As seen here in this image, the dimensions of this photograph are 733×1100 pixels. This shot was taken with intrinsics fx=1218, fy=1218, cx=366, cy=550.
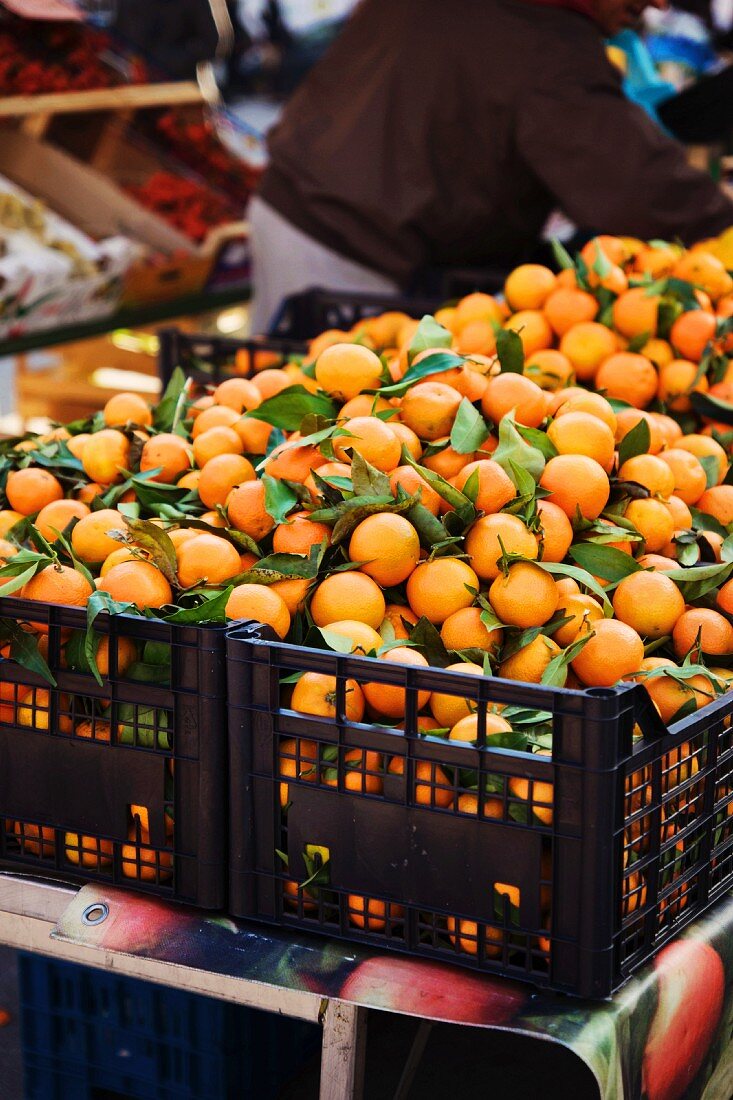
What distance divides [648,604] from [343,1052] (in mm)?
580

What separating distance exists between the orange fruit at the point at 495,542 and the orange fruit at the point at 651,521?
0.65 feet

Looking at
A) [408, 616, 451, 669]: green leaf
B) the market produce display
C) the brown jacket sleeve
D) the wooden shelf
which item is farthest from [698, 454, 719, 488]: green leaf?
the wooden shelf

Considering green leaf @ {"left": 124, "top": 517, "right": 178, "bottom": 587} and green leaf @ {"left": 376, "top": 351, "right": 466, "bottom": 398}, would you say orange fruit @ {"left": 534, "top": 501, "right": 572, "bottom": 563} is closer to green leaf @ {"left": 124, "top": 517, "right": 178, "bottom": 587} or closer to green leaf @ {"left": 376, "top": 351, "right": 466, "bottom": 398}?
green leaf @ {"left": 376, "top": 351, "right": 466, "bottom": 398}

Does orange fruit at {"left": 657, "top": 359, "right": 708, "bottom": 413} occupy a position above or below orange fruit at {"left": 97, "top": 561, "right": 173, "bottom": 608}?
below

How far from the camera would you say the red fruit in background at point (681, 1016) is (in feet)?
3.71

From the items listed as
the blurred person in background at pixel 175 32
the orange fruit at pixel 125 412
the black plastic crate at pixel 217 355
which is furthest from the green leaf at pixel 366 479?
the blurred person in background at pixel 175 32

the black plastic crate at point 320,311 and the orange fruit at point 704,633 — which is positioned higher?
the orange fruit at point 704,633

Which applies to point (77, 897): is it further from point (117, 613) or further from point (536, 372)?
point (536, 372)

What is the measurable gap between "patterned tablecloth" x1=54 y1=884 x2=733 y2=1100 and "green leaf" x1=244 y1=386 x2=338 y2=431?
2.08 feet

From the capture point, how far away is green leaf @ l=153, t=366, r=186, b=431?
6.02 feet

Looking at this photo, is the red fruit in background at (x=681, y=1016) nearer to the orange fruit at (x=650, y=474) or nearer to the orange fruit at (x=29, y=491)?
the orange fruit at (x=650, y=474)

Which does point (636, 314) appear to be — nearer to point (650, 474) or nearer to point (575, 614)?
point (650, 474)

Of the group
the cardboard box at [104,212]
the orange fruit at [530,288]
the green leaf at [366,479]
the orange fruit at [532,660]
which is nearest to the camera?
the orange fruit at [532,660]

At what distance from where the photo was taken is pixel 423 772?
1.13m
